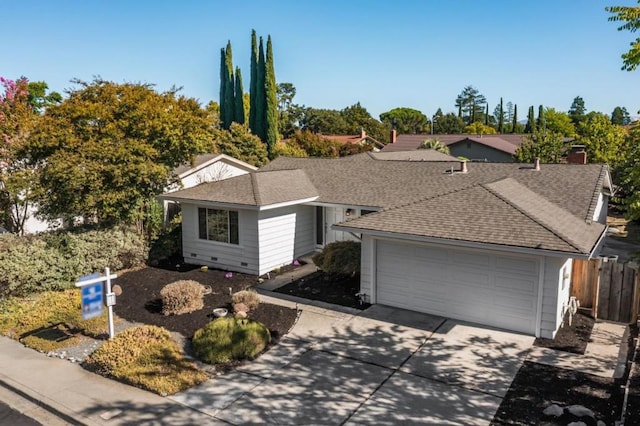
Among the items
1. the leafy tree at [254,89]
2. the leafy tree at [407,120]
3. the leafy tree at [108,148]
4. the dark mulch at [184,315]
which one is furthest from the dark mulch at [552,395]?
the leafy tree at [407,120]

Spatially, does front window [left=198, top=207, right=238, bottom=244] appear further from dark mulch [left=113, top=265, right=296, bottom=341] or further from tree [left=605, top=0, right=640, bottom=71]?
tree [left=605, top=0, right=640, bottom=71]

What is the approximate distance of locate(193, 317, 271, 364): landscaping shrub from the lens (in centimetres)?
936

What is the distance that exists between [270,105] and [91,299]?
38874mm

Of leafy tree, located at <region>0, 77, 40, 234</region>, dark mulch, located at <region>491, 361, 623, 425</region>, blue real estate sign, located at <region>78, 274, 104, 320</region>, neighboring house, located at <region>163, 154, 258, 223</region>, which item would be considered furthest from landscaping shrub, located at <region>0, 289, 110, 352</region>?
dark mulch, located at <region>491, 361, 623, 425</region>

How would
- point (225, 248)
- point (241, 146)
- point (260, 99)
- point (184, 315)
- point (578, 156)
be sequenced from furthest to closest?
point (260, 99), point (241, 146), point (578, 156), point (225, 248), point (184, 315)

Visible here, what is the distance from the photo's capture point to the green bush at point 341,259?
46.1ft

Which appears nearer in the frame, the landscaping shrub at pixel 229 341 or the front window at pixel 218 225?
the landscaping shrub at pixel 229 341

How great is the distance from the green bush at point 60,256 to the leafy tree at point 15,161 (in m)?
1.95

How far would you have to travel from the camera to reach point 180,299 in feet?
39.5

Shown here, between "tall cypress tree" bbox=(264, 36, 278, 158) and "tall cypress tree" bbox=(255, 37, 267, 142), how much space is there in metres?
0.47

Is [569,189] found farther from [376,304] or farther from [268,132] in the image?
→ [268,132]

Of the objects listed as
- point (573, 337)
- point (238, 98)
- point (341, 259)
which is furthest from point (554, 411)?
point (238, 98)

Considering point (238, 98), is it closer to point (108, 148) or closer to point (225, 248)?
point (108, 148)

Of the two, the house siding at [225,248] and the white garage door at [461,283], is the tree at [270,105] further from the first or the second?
the white garage door at [461,283]
